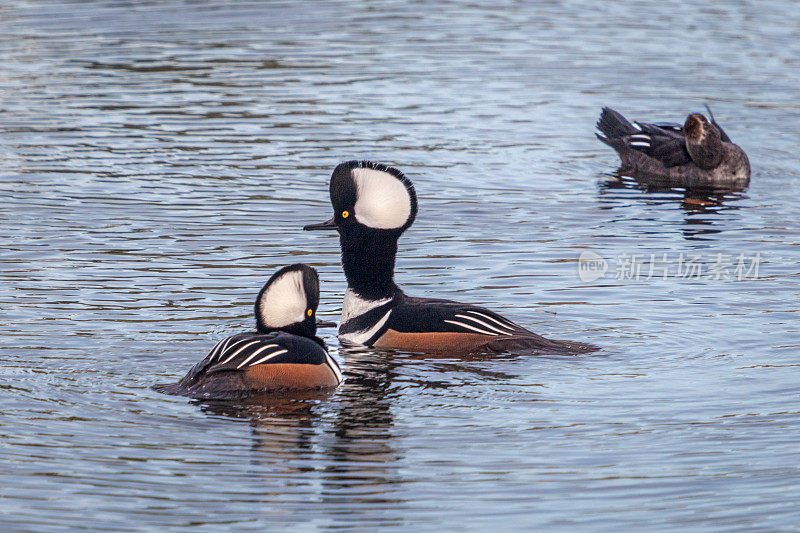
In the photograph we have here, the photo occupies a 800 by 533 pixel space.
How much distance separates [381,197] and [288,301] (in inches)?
61.6

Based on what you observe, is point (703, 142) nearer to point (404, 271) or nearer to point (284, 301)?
point (404, 271)

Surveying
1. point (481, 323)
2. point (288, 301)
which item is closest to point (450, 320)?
point (481, 323)

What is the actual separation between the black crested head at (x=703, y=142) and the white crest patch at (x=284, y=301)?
855cm

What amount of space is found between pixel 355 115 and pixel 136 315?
8.85 m

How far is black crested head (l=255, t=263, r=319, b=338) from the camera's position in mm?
8875

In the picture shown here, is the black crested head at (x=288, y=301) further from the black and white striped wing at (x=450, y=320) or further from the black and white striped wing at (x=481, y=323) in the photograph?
the black and white striped wing at (x=481, y=323)

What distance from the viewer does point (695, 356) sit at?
31.4ft

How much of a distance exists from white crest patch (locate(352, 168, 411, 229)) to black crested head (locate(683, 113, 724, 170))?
278 inches

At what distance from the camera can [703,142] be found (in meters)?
16.2

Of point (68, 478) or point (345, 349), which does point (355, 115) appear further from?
point (68, 478)

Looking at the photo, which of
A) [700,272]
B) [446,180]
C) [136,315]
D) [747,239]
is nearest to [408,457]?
[136,315]

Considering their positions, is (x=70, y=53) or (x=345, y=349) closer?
(x=345, y=349)

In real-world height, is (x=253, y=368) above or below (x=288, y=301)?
below

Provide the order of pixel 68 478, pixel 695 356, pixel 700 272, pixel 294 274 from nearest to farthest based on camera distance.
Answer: pixel 68 478
pixel 294 274
pixel 695 356
pixel 700 272
